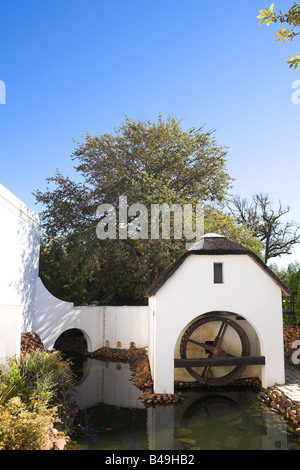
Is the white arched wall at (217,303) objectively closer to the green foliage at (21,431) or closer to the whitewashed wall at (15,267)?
the whitewashed wall at (15,267)

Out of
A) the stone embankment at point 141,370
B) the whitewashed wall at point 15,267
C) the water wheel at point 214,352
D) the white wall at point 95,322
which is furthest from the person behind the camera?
the white wall at point 95,322

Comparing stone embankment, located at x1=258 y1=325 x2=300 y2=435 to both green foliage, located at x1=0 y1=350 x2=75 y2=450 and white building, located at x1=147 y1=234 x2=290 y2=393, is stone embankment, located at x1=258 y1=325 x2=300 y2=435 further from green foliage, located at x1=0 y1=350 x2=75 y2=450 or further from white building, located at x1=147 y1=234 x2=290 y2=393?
green foliage, located at x1=0 y1=350 x2=75 y2=450

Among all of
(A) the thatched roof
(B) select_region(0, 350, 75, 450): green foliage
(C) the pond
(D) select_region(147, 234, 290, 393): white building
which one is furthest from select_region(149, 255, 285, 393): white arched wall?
(B) select_region(0, 350, 75, 450): green foliage

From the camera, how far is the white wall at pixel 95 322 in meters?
16.4

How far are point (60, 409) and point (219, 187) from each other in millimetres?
15522

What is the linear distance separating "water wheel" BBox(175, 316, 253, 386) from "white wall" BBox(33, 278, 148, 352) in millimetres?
5694

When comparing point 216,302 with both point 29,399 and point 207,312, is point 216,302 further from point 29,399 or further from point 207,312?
point 29,399

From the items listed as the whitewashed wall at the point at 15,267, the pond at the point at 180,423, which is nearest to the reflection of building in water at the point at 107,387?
the pond at the point at 180,423

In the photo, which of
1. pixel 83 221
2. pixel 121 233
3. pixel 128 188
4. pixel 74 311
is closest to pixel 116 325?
pixel 74 311

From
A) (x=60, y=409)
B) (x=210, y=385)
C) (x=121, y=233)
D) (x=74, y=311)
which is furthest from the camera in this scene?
(x=121, y=233)

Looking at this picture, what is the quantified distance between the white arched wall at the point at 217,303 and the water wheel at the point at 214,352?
0.56 metres

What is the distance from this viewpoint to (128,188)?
18516 mm

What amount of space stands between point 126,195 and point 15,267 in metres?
7.40
